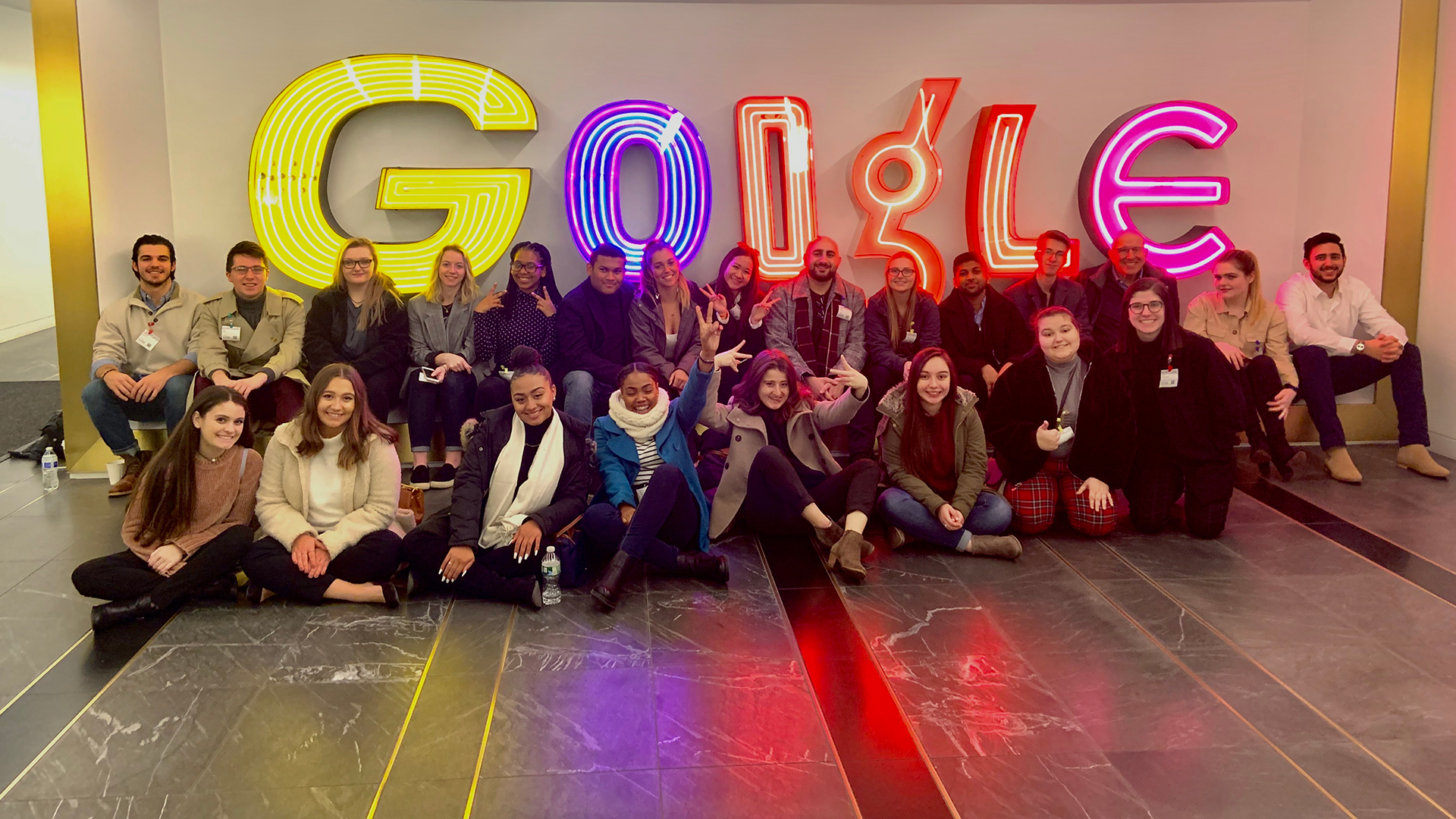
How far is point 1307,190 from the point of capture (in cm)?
677

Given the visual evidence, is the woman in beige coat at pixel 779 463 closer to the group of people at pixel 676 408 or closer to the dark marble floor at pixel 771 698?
the group of people at pixel 676 408

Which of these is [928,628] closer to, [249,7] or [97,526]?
[97,526]

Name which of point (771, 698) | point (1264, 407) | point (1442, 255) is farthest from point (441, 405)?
point (1442, 255)

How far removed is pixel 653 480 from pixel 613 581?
0.44 meters

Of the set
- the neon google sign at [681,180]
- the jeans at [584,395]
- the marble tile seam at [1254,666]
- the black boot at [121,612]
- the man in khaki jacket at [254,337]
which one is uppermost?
the neon google sign at [681,180]

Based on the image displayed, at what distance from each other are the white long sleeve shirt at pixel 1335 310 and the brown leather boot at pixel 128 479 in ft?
21.1

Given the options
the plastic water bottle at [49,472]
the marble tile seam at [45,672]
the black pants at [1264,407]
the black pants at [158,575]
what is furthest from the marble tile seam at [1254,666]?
the plastic water bottle at [49,472]

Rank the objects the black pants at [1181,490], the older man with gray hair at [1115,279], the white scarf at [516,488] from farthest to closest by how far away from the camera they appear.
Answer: the older man with gray hair at [1115,279], the black pants at [1181,490], the white scarf at [516,488]

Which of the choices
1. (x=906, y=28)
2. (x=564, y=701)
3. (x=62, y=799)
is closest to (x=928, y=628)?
(x=564, y=701)

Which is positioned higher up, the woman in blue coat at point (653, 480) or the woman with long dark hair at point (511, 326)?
the woman with long dark hair at point (511, 326)

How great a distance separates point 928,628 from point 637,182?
3.76 meters

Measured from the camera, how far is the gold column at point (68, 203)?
568 cm

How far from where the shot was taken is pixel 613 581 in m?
4.04

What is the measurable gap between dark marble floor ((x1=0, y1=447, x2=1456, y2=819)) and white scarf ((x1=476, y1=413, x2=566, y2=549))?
0.98 ft
